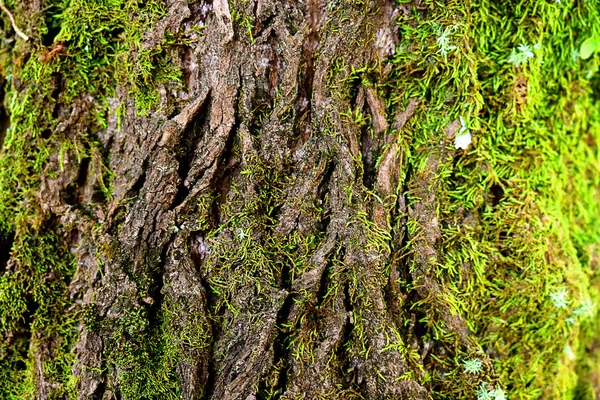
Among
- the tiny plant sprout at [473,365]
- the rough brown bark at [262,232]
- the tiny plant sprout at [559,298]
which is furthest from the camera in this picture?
the tiny plant sprout at [559,298]

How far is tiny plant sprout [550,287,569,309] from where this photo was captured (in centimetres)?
204

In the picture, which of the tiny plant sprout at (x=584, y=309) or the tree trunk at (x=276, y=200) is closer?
the tree trunk at (x=276, y=200)

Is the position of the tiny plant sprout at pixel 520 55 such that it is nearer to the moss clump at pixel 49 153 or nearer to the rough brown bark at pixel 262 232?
the rough brown bark at pixel 262 232

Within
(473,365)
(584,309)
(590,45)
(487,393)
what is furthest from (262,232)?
(590,45)

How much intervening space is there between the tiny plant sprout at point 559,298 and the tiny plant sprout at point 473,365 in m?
0.50

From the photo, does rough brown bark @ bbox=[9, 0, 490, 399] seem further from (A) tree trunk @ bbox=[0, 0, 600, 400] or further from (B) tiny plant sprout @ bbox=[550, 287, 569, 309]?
(B) tiny plant sprout @ bbox=[550, 287, 569, 309]

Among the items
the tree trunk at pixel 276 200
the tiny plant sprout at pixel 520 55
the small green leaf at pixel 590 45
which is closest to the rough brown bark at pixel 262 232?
the tree trunk at pixel 276 200

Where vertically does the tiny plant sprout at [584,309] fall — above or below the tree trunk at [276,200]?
below

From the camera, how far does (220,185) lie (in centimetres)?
176

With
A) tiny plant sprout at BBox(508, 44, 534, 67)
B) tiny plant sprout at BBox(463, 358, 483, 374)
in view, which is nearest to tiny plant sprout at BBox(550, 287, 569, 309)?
tiny plant sprout at BBox(463, 358, 483, 374)

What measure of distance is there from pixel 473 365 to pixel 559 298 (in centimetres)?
56

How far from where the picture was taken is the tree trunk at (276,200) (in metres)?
1.71

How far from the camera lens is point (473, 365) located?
1817 mm

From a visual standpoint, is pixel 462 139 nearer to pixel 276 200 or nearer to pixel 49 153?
pixel 276 200
